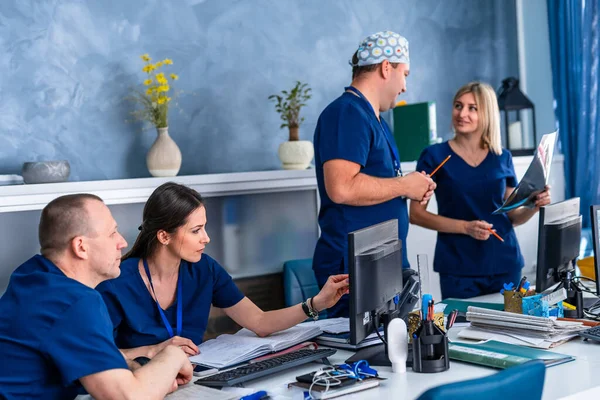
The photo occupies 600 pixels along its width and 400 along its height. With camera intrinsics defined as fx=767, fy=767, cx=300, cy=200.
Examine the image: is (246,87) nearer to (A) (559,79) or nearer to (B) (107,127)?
(B) (107,127)

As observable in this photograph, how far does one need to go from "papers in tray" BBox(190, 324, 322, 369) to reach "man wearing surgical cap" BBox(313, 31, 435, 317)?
0.34m

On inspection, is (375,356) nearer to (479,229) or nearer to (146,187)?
(479,229)

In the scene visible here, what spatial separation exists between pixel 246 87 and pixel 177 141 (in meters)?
0.48

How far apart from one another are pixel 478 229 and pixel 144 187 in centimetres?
138

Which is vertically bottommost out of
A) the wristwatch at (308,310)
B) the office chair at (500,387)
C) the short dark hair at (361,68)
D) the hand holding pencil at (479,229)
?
the wristwatch at (308,310)

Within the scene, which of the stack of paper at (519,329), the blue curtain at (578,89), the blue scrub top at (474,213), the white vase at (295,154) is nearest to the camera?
the stack of paper at (519,329)

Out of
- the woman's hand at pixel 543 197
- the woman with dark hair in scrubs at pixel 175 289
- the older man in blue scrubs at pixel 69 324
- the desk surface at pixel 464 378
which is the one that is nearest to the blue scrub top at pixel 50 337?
the older man in blue scrubs at pixel 69 324

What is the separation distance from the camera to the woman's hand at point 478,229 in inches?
121

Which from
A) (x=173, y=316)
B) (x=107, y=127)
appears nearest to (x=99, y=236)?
(x=173, y=316)

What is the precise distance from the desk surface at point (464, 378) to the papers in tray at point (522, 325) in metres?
0.08

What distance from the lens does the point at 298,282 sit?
3561 millimetres

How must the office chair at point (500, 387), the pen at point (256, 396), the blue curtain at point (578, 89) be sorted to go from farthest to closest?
the blue curtain at point (578, 89)
the pen at point (256, 396)
the office chair at point (500, 387)

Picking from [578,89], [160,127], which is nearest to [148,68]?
[160,127]

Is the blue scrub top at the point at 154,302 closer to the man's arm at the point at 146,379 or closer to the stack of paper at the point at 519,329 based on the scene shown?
the man's arm at the point at 146,379
